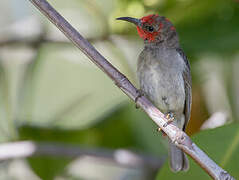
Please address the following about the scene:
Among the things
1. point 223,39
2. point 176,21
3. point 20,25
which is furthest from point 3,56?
point 223,39

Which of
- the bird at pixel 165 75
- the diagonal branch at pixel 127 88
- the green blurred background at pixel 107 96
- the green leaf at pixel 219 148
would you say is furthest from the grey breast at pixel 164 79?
the diagonal branch at pixel 127 88

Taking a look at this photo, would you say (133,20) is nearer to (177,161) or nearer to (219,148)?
(177,161)

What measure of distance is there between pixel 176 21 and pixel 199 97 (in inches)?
24.2

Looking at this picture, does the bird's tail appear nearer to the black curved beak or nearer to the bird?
the bird

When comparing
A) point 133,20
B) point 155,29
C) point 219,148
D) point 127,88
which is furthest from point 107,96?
point 127,88

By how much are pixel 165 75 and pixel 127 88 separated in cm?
123

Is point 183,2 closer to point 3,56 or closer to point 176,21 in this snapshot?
point 176,21

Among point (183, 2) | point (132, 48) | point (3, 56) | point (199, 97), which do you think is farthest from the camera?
point (132, 48)

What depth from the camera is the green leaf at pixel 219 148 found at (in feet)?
10.0

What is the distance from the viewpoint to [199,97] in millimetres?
4195

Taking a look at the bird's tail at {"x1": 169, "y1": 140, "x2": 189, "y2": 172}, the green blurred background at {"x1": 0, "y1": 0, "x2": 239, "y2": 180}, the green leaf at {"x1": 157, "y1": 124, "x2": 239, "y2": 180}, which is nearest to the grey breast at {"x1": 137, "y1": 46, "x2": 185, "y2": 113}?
the green blurred background at {"x1": 0, "y1": 0, "x2": 239, "y2": 180}

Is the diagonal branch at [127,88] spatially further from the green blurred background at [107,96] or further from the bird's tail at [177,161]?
the green blurred background at [107,96]

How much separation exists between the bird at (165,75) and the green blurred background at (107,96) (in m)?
0.10

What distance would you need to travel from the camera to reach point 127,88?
2604 mm
